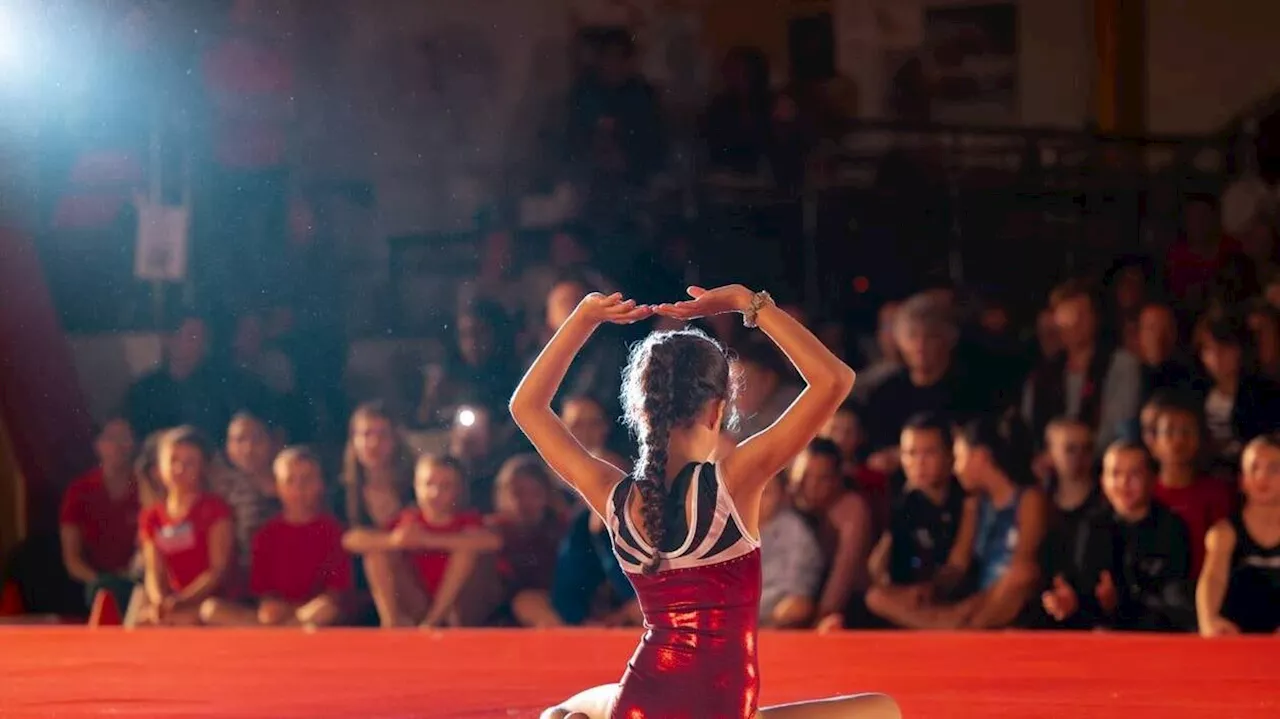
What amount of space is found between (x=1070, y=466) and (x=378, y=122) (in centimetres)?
221

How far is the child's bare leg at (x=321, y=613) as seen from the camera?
12.1 feet

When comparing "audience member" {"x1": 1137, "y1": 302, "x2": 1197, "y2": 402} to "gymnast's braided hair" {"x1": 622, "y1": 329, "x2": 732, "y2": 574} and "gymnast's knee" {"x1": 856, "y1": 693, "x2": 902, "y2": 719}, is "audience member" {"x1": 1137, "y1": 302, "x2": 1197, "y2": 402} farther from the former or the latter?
"gymnast's braided hair" {"x1": 622, "y1": 329, "x2": 732, "y2": 574}

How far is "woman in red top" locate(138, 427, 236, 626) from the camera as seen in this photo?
12.6ft

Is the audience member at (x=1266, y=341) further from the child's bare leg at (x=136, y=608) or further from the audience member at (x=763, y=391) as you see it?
the child's bare leg at (x=136, y=608)

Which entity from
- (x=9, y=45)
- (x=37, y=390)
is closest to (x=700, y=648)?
(x=9, y=45)

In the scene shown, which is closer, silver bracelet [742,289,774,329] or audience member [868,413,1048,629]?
silver bracelet [742,289,774,329]

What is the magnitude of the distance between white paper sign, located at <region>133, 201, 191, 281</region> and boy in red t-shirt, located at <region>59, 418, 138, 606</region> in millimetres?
441

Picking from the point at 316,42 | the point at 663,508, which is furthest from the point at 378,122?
the point at 663,508

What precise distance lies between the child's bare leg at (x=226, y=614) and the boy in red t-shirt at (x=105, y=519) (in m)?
0.60

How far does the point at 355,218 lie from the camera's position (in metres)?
4.44

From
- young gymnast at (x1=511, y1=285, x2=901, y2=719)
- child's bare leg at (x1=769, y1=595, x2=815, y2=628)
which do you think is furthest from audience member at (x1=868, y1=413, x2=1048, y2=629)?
young gymnast at (x1=511, y1=285, x2=901, y2=719)

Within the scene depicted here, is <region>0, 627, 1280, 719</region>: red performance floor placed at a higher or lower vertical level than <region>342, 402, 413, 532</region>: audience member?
lower

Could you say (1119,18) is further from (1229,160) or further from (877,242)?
(877,242)

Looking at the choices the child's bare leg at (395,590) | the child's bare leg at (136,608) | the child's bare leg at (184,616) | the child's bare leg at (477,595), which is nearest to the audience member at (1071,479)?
the child's bare leg at (477,595)
